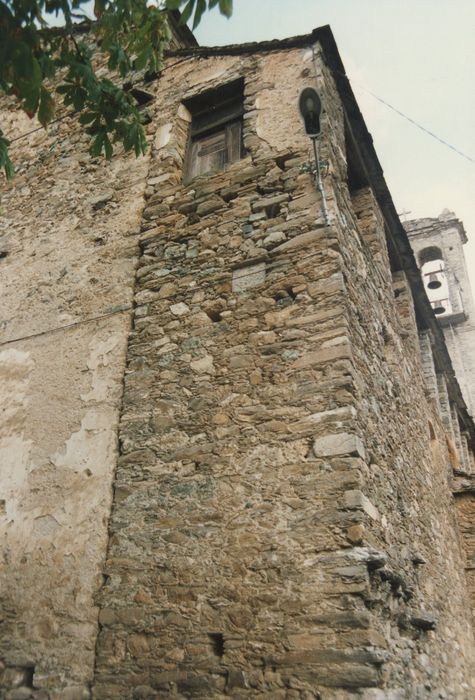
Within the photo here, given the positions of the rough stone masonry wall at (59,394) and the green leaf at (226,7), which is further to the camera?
the rough stone masonry wall at (59,394)

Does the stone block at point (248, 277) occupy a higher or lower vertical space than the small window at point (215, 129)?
lower

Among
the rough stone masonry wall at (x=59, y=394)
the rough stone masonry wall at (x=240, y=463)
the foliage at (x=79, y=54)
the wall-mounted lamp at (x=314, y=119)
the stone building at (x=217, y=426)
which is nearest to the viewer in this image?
the foliage at (x=79, y=54)

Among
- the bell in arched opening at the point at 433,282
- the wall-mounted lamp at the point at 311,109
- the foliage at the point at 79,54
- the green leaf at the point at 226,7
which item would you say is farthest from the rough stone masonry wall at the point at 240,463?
the bell in arched opening at the point at 433,282

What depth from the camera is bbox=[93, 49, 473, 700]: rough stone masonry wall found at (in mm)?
3104

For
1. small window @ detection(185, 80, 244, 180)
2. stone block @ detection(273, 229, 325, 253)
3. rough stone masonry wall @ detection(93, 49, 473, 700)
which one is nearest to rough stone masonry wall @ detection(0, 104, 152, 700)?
rough stone masonry wall @ detection(93, 49, 473, 700)

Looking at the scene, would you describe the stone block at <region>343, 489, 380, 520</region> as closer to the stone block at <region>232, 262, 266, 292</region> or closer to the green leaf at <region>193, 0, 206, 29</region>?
the stone block at <region>232, 262, 266, 292</region>

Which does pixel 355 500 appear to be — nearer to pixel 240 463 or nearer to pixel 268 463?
pixel 268 463

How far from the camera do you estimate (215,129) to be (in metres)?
5.84

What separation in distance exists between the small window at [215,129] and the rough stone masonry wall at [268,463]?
294 millimetres

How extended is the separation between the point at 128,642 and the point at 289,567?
1.07m

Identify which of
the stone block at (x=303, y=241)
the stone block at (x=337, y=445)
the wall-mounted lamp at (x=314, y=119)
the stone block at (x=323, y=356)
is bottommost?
the stone block at (x=337, y=445)

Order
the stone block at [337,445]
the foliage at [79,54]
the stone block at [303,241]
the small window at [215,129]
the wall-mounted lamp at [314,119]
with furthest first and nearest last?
1. the small window at [215,129]
2. the wall-mounted lamp at [314,119]
3. the stone block at [303,241]
4. the stone block at [337,445]
5. the foliage at [79,54]

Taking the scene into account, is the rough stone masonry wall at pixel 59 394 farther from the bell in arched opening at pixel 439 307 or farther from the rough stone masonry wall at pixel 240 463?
the bell in arched opening at pixel 439 307

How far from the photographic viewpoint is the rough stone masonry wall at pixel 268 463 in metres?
3.10
